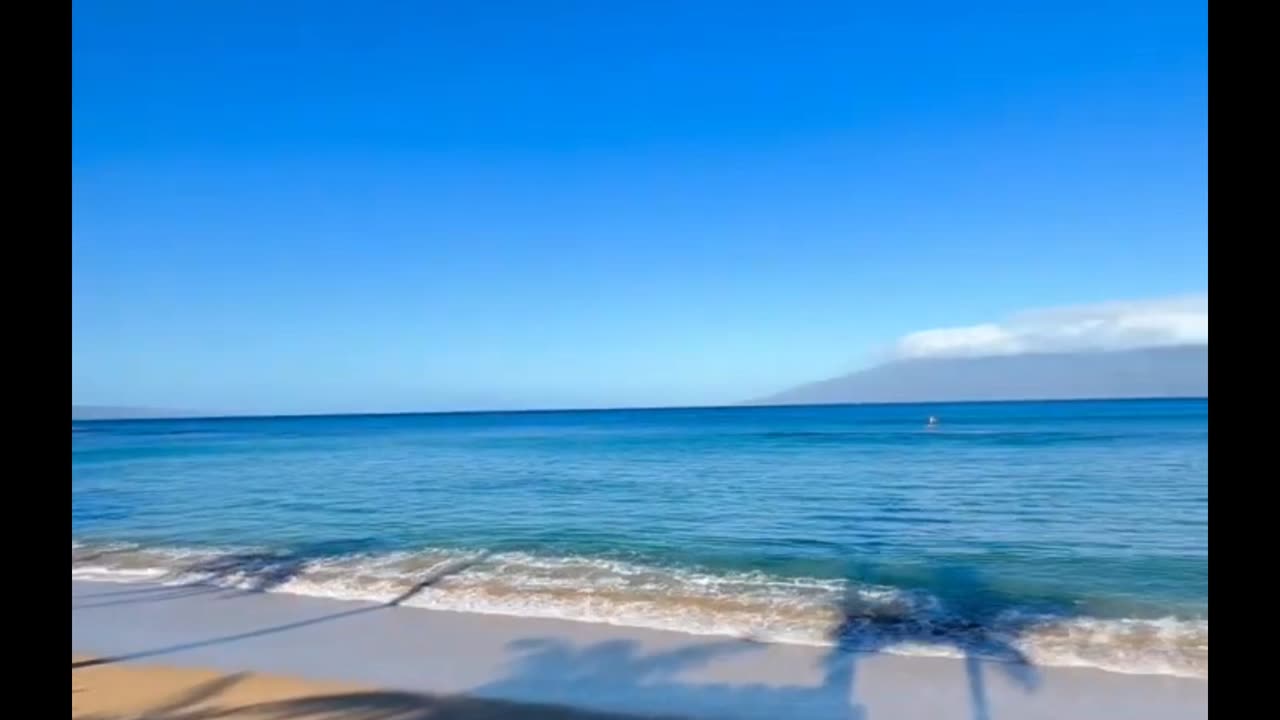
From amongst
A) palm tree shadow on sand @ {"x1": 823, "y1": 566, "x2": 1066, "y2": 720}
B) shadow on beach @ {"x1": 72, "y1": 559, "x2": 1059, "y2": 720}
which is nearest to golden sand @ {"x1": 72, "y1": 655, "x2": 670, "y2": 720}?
shadow on beach @ {"x1": 72, "y1": 559, "x2": 1059, "y2": 720}

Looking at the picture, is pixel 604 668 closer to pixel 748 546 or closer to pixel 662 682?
pixel 662 682

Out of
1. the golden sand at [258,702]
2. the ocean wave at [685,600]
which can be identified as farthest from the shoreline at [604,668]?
the ocean wave at [685,600]

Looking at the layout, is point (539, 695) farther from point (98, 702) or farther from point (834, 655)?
point (98, 702)

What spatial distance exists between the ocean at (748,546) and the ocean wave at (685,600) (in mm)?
37

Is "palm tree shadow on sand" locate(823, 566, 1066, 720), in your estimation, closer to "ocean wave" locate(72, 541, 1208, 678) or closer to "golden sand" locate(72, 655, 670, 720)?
"ocean wave" locate(72, 541, 1208, 678)

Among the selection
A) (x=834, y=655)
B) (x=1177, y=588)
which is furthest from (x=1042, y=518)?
(x=834, y=655)

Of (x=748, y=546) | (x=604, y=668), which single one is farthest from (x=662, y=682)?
(x=748, y=546)

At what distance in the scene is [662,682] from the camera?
238 inches

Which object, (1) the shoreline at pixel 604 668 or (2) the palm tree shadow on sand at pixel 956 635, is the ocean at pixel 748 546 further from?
(1) the shoreline at pixel 604 668

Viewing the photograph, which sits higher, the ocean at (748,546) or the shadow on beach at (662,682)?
the shadow on beach at (662,682)

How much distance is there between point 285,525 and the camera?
14992 mm

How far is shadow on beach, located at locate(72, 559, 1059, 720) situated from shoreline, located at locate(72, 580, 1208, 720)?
22 millimetres

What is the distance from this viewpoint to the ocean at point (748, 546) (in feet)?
25.4

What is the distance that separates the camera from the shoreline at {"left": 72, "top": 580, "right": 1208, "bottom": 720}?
5574 millimetres
